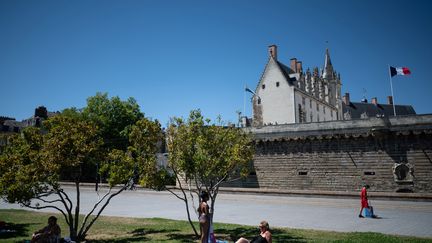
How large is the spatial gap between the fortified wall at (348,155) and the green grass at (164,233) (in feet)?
39.9

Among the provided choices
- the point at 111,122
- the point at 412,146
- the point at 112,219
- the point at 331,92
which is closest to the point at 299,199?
the point at 412,146

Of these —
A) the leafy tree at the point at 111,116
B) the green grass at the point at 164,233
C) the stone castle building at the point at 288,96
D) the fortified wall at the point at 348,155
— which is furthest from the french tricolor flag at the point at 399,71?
the leafy tree at the point at 111,116

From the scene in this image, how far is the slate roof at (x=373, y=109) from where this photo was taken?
67.6 m

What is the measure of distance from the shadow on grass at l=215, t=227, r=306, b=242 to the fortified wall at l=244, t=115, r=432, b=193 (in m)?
12.4

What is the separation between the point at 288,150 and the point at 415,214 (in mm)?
14002

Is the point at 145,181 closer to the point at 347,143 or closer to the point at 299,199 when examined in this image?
the point at 299,199

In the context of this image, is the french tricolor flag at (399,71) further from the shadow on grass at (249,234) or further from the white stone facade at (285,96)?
the shadow on grass at (249,234)

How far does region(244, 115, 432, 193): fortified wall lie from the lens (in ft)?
77.6

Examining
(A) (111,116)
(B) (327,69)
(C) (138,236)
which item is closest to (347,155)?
(C) (138,236)

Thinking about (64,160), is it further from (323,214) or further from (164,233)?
(323,214)

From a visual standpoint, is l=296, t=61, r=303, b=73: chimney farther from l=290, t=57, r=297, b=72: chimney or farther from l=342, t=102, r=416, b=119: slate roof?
l=342, t=102, r=416, b=119: slate roof

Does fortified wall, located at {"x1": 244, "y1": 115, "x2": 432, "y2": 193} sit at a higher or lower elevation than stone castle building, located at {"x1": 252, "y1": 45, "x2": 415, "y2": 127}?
lower

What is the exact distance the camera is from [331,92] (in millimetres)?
60281

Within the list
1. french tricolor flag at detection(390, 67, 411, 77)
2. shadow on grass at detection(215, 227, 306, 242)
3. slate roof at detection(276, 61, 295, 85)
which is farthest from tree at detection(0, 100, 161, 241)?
slate roof at detection(276, 61, 295, 85)
